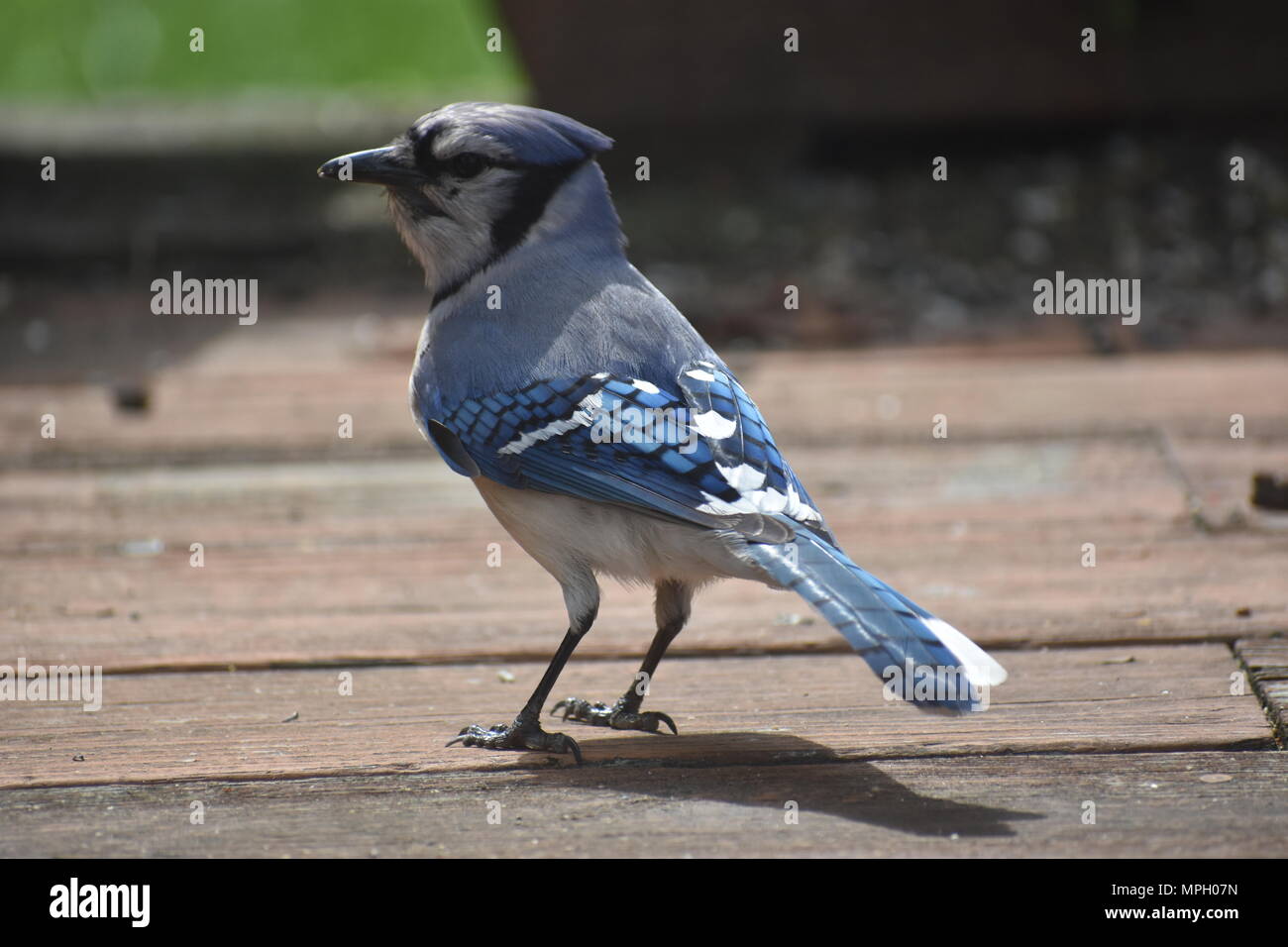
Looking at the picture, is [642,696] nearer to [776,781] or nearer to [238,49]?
[776,781]

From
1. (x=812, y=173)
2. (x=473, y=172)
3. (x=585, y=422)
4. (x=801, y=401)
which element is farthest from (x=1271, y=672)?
(x=812, y=173)

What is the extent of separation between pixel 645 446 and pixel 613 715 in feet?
1.35

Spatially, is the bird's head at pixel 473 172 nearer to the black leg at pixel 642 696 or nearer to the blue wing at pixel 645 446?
the blue wing at pixel 645 446

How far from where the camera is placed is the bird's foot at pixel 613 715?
7.93 feet

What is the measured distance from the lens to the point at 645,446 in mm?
2344

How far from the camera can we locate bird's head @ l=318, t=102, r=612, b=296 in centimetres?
272

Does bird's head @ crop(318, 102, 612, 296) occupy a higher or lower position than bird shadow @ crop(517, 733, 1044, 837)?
higher

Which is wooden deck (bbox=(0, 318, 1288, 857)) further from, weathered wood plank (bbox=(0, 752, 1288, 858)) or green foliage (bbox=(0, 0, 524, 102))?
green foliage (bbox=(0, 0, 524, 102))

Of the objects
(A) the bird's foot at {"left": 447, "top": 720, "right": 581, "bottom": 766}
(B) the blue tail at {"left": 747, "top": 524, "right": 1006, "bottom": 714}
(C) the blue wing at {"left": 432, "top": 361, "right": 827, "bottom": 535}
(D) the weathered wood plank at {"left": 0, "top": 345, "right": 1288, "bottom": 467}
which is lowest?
(A) the bird's foot at {"left": 447, "top": 720, "right": 581, "bottom": 766}

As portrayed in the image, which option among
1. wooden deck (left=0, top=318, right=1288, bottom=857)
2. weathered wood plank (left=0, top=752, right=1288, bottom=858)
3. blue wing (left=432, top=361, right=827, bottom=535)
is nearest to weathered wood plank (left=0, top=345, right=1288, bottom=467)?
wooden deck (left=0, top=318, right=1288, bottom=857)

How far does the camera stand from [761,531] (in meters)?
2.24

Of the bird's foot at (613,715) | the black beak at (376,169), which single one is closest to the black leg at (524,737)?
the bird's foot at (613,715)
